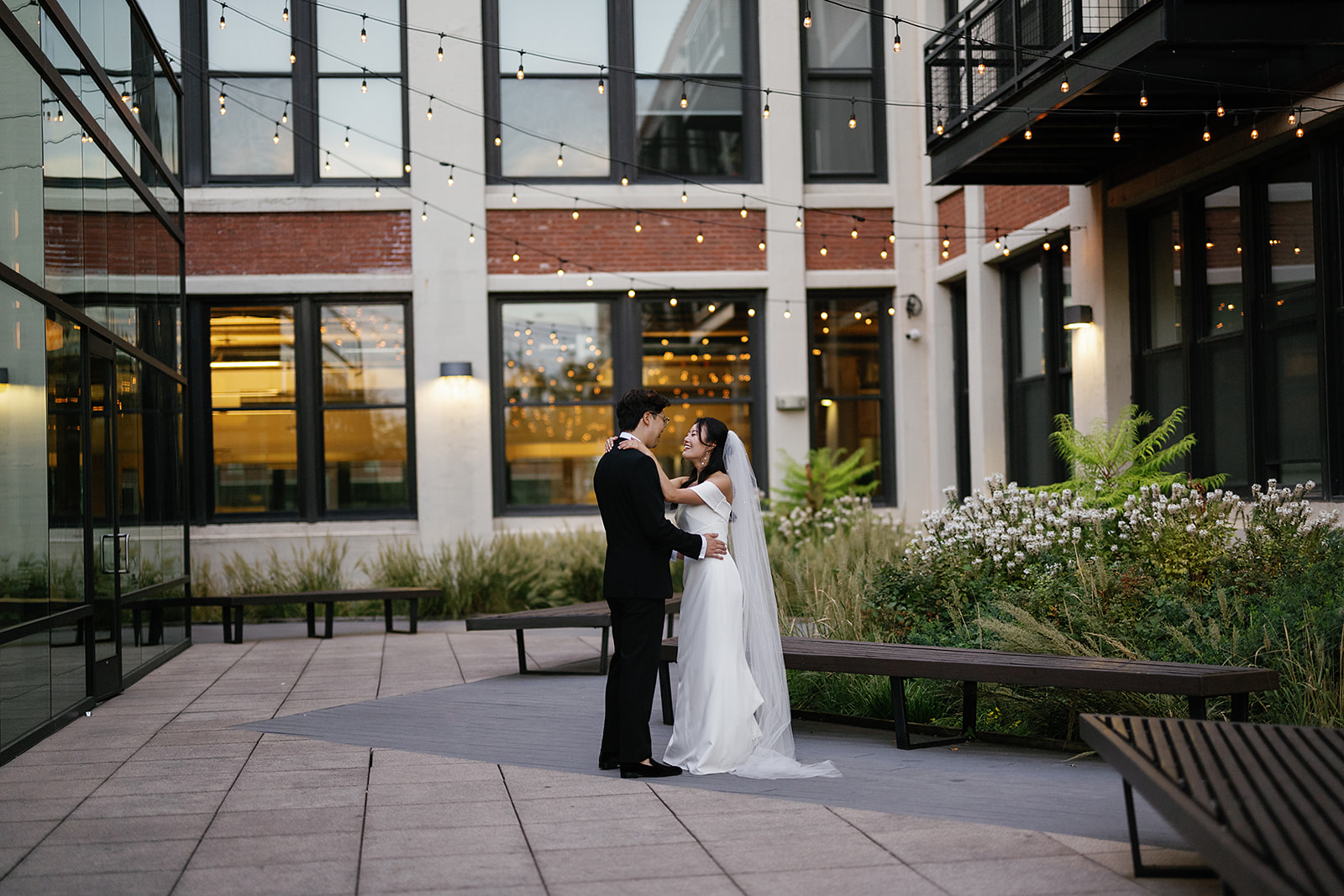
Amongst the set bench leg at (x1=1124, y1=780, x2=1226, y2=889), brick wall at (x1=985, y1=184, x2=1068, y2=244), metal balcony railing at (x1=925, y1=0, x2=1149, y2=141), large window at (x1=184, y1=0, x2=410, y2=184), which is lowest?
bench leg at (x1=1124, y1=780, x2=1226, y2=889)

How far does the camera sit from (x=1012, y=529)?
8.91m

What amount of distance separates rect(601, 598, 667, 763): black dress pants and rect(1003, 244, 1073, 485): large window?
28.9 ft

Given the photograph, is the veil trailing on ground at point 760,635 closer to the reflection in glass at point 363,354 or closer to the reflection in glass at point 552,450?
the reflection in glass at point 552,450

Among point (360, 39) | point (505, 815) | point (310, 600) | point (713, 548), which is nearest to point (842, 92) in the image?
point (360, 39)

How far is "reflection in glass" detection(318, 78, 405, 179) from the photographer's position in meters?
16.4

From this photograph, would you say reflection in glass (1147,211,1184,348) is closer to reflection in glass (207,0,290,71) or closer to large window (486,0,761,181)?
large window (486,0,761,181)

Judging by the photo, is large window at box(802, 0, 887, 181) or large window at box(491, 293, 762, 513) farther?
large window at box(802, 0, 887, 181)

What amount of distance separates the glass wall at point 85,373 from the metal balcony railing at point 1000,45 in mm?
6896

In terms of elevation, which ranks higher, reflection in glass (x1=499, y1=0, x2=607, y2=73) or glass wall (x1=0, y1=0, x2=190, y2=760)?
reflection in glass (x1=499, y1=0, x2=607, y2=73)

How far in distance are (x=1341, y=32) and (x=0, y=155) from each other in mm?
8842

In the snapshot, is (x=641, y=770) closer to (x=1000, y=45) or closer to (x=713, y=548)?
(x=713, y=548)

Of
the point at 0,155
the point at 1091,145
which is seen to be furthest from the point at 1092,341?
the point at 0,155

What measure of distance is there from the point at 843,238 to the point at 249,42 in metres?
7.92

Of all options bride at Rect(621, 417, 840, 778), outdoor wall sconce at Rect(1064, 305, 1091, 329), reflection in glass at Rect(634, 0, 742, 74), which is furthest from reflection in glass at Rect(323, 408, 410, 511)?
bride at Rect(621, 417, 840, 778)
